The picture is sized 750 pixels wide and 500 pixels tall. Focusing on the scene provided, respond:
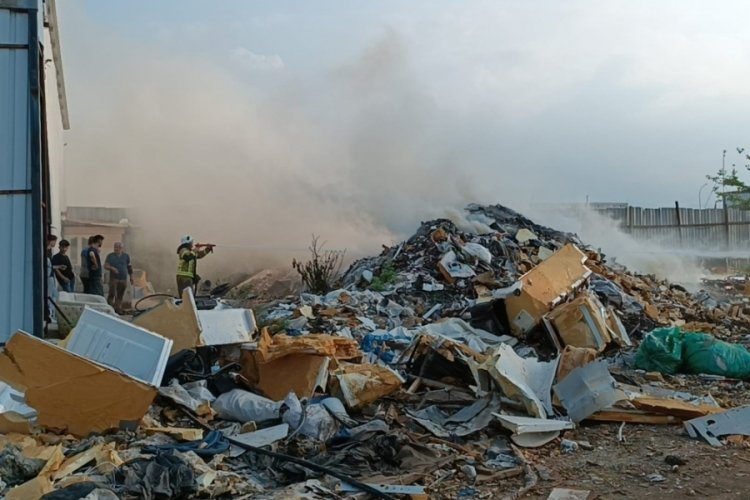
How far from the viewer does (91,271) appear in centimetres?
1033

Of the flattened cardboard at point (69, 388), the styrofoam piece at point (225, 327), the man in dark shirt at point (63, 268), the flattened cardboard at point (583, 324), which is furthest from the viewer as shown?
the man in dark shirt at point (63, 268)

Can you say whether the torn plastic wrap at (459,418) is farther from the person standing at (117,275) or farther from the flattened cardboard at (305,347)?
the person standing at (117,275)

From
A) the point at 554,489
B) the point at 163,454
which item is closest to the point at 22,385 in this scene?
the point at 163,454

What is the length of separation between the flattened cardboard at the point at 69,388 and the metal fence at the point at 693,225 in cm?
1915

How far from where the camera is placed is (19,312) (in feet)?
22.7

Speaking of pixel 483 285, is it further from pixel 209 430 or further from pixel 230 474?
pixel 230 474

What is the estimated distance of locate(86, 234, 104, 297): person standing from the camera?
33.8 ft

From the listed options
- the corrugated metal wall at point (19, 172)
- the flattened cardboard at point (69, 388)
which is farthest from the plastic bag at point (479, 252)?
the flattened cardboard at point (69, 388)

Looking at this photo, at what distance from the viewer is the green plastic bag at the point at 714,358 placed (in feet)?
22.5

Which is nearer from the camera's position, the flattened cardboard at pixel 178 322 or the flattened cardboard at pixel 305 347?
the flattened cardboard at pixel 305 347

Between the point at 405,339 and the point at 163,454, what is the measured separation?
4183 mm

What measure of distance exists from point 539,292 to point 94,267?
629 cm

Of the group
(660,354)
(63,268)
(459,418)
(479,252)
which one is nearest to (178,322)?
(459,418)

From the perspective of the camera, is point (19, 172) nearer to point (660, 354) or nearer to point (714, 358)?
point (660, 354)
